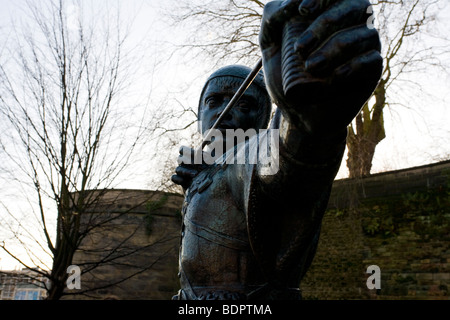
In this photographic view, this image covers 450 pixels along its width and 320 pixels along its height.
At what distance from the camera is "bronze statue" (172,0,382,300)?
2.86 ft

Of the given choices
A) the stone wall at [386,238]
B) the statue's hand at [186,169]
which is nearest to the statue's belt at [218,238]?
the statue's hand at [186,169]

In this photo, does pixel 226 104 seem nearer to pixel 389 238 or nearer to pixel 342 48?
pixel 342 48

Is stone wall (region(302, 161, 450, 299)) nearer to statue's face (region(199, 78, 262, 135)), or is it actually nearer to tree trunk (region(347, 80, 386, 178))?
tree trunk (region(347, 80, 386, 178))

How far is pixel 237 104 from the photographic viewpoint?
2035 mm

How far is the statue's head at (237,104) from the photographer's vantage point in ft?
6.63

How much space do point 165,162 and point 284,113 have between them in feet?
35.8

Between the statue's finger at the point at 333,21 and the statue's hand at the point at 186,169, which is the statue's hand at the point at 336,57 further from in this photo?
the statue's hand at the point at 186,169

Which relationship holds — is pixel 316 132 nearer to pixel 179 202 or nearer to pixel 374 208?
pixel 374 208

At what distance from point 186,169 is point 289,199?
847 millimetres

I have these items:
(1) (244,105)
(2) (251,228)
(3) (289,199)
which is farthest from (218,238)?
(1) (244,105)

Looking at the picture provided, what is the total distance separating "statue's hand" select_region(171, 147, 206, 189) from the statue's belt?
12.7 inches

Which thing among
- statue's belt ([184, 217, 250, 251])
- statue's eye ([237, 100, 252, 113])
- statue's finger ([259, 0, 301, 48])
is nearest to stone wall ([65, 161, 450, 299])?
statue's eye ([237, 100, 252, 113])

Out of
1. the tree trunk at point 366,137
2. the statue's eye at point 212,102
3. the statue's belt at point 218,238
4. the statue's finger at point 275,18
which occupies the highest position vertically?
the tree trunk at point 366,137

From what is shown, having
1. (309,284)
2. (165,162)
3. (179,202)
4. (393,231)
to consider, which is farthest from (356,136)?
(179,202)
